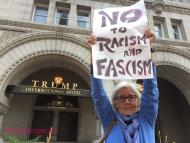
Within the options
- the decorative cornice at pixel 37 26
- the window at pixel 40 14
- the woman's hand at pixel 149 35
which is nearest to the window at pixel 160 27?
the decorative cornice at pixel 37 26

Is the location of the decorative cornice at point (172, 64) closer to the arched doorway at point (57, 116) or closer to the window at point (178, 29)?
the window at point (178, 29)

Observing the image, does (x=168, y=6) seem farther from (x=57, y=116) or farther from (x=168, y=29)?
(x=57, y=116)

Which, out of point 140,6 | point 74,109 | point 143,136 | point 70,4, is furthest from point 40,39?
point 143,136

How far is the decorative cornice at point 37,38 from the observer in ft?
31.5

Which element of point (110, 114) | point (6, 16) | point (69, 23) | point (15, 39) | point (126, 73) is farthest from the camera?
point (69, 23)

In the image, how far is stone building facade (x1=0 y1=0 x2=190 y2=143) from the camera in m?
9.90

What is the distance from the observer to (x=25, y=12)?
436 inches

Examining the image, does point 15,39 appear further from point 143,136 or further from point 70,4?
point 143,136

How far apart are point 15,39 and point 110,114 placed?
8463 mm

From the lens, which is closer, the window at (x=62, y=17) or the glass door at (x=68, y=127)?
the window at (x=62, y=17)

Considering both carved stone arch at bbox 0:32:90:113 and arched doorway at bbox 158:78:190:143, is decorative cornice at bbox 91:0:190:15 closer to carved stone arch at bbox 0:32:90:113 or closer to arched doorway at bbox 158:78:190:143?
carved stone arch at bbox 0:32:90:113

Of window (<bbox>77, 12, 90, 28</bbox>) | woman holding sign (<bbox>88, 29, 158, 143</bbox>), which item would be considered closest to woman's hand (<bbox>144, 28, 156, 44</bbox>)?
woman holding sign (<bbox>88, 29, 158, 143</bbox>)

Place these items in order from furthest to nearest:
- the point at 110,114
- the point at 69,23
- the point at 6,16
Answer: the point at 69,23 → the point at 6,16 → the point at 110,114

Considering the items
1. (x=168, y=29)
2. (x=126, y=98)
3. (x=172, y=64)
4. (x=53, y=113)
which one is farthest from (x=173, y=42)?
(x=126, y=98)
